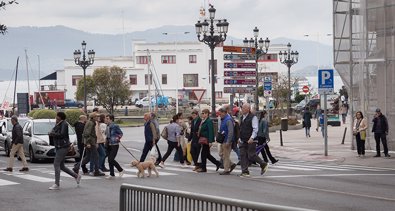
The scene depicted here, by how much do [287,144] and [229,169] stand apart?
18.2 metres

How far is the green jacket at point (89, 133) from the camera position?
72.9ft

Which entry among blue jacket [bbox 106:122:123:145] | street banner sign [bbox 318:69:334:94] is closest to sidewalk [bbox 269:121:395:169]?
street banner sign [bbox 318:69:334:94]

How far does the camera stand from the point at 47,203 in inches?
653

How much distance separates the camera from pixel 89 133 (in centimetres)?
2220

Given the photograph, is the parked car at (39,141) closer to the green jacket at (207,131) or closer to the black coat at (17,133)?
the black coat at (17,133)

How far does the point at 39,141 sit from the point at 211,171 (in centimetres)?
799

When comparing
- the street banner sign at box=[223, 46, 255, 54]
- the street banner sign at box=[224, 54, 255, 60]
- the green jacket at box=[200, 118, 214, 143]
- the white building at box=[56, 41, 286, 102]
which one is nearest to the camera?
the green jacket at box=[200, 118, 214, 143]

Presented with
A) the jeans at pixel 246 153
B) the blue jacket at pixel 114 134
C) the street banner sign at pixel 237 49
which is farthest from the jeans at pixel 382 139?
the street banner sign at pixel 237 49

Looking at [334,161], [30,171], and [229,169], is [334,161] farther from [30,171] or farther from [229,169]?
[30,171]

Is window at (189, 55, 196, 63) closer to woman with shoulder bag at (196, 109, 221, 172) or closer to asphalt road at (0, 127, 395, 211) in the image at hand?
asphalt road at (0, 127, 395, 211)

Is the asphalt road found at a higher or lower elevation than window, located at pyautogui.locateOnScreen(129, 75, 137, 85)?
lower

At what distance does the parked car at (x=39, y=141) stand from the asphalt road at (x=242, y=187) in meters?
3.39

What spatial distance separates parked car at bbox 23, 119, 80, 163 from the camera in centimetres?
2970

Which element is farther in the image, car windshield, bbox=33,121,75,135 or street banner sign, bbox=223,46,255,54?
street banner sign, bbox=223,46,255,54
